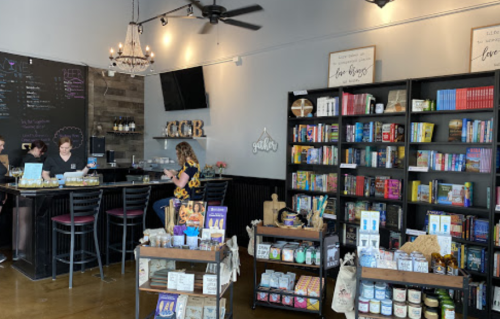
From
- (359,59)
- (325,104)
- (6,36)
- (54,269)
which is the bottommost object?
(54,269)

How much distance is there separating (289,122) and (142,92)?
4.37 m

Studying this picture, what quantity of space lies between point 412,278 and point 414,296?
15 cm

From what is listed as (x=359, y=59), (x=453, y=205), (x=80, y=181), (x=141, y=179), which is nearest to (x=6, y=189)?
(x=80, y=181)

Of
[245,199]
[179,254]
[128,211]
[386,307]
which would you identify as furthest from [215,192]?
[386,307]

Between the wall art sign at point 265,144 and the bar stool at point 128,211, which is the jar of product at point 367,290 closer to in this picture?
the bar stool at point 128,211

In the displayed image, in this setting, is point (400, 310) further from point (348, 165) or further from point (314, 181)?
point (314, 181)

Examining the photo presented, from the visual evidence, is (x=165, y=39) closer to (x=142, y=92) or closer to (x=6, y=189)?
(x=142, y=92)

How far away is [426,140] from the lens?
4.34 metres

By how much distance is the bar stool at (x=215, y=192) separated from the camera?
234 inches

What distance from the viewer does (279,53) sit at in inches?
241

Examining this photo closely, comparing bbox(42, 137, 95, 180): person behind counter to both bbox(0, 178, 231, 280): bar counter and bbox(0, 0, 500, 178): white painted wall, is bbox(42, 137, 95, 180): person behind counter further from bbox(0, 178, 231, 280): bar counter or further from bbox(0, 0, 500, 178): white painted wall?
bbox(0, 0, 500, 178): white painted wall

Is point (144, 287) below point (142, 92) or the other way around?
below

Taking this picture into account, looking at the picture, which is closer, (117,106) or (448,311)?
(448,311)

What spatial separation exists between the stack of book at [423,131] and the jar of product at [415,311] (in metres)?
2.23
